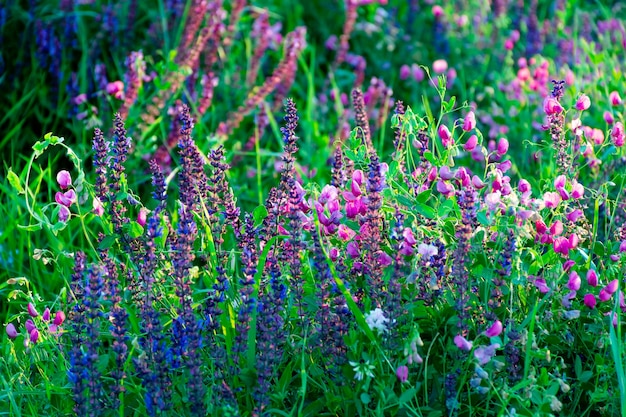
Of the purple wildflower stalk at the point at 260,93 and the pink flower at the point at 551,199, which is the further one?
the purple wildflower stalk at the point at 260,93

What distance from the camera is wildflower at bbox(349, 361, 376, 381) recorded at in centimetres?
224

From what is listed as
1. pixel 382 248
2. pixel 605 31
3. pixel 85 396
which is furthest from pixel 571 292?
pixel 605 31

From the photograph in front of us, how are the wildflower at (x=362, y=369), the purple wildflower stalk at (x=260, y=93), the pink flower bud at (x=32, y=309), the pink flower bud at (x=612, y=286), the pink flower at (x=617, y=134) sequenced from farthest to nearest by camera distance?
1. the purple wildflower stalk at (x=260, y=93)
2. the pink flower at (x=617, y=134)
3. the pink flower bud at (x=32, y=309)
4. the pink flower bud at (x=612, y=286)
5. the wildflower at (x=362, y=369)

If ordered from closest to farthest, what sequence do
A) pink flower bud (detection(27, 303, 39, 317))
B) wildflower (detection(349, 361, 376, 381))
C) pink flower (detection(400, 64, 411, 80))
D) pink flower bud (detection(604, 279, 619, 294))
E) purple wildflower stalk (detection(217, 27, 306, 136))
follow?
wildflower (detection(349, 361, 376, 381)) → pink flower bud (detection(604, 279, 619, 294)) → pink flower bud (detection(27, 303, 39, 317)) → purple wildflower stalk (detection(217, 27, 306, 136)) → pink flower (detection(400, 64, 411, 80))

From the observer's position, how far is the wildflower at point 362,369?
224 centimetres

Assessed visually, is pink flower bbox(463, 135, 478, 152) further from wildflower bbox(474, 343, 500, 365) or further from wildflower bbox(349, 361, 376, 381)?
wildflower bbox(349, 361, 376, 381)

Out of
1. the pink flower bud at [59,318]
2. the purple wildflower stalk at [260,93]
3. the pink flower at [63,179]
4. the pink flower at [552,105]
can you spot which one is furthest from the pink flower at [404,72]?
the pink flower bud at [59,318]

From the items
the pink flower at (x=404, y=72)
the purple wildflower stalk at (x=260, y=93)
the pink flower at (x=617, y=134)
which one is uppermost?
the pink flower at (x=617, y=134)

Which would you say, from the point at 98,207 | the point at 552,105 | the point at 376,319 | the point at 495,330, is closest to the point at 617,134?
the point at 552,105

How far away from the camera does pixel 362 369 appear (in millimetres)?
2295

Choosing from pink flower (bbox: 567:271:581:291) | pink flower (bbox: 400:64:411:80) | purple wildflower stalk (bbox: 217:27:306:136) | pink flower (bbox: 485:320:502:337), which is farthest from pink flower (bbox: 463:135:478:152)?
pink flower (bbox: 400:64:411:80)

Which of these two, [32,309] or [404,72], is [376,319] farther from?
[404,72]

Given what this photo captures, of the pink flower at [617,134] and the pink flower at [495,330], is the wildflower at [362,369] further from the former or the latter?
the pink flower at [617,134]

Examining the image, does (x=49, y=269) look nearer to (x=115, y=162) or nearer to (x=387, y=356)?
(x=115, y=162)
